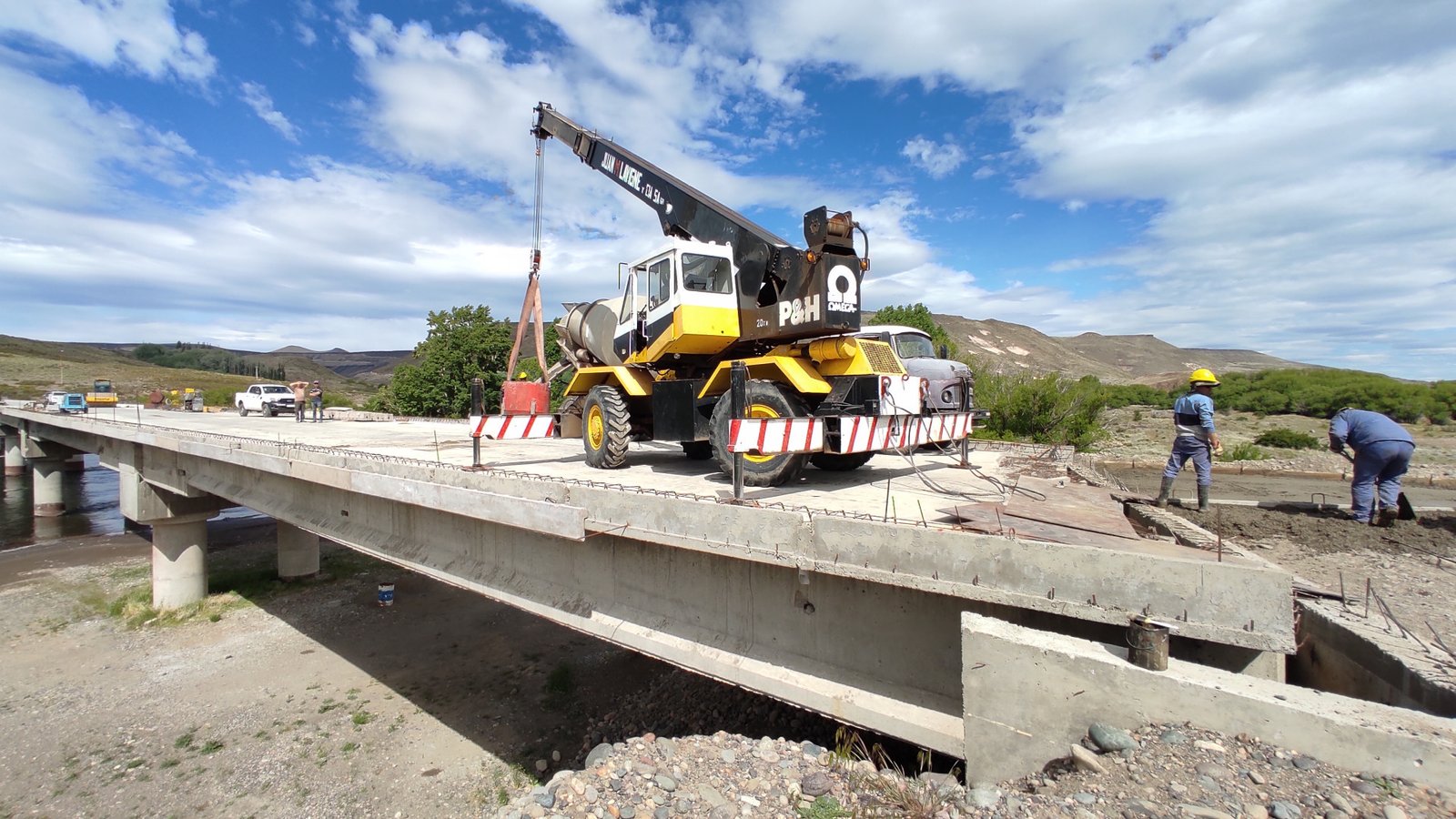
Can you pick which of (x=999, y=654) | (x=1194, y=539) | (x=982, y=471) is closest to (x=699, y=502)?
(x=999, y=654)

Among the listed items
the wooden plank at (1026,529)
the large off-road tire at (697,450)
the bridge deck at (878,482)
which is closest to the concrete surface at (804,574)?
the bridge deck at (878,482)

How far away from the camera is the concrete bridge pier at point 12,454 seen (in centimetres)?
3388

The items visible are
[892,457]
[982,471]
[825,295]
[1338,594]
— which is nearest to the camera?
[1338,594]

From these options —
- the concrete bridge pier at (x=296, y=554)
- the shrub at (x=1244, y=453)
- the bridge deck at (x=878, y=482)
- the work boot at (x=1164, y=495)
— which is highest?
the bridge deck at (x=878, y=482)

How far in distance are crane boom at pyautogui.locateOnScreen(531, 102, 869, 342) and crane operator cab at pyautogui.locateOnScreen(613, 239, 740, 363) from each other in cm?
15

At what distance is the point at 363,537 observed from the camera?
26.1 feet

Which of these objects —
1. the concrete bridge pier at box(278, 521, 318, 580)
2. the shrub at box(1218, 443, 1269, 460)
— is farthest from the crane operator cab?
the shrub at box(1218, 443, 1269, 460)

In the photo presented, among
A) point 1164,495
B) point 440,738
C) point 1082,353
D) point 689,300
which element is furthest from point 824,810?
point 1082,353

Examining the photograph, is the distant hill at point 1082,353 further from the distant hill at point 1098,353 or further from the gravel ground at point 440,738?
the gravel ground at point 440,738

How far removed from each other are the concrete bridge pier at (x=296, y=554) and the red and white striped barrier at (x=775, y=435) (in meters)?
15.3

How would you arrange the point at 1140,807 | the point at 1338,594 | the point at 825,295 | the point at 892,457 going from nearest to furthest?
the point at 1140,807
the point at 1338,594
the point at 825,295
the point at 892,457

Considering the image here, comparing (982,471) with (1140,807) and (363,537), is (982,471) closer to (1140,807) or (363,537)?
(1140,807)

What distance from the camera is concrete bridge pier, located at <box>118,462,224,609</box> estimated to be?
1441cm

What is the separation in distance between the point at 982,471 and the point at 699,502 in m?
4.14
